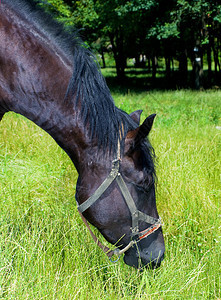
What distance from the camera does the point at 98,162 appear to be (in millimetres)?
1721

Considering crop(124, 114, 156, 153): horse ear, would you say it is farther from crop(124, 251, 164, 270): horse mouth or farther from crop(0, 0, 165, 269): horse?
crop(124, 251, 164, 270): horse mouth

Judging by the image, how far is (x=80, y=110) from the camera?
5.57 feet

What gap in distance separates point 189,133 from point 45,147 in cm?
255

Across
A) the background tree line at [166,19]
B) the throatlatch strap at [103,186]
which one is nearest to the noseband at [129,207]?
the throatlatch strap at [103,186]

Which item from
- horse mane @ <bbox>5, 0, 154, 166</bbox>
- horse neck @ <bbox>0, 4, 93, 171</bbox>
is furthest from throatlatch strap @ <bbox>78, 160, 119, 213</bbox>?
horse neck @ <bbox>0, 4, 93, 171</bbox>

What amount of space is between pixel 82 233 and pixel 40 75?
146 cm

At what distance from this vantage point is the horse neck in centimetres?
172

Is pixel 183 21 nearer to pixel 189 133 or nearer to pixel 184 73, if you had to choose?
pixel 184 73

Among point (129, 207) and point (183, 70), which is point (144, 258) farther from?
point (183, 70)

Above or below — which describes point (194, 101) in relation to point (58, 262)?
above

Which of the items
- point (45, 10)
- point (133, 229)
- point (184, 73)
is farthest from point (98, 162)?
point (184, 73)

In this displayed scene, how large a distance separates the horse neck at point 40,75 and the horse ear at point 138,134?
0.24 meters

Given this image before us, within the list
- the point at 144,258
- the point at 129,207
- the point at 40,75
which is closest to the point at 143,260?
the point at 144,258

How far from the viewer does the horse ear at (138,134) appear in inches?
60.0
